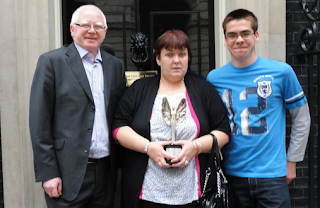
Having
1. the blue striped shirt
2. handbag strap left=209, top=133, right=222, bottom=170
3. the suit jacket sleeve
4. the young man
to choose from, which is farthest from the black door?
handbag strap left=209, top=133, right=222, bottom=170

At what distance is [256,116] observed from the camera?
2266 mm

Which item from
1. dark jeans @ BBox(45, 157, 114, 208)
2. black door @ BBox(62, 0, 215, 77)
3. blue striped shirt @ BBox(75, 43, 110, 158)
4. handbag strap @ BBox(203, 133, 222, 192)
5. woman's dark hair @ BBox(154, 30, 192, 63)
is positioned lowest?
dark jeans @ BBox(45, 157, 114, 208)

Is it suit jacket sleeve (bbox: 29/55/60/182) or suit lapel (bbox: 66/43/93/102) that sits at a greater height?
suit lapel (bbox: 66/43/93/102)

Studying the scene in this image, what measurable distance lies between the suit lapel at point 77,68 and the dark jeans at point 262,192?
1234 millimetres

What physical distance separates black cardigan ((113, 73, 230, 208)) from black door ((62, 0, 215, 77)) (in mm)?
1377

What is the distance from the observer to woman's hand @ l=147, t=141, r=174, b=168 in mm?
2098

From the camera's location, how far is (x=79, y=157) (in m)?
2.28

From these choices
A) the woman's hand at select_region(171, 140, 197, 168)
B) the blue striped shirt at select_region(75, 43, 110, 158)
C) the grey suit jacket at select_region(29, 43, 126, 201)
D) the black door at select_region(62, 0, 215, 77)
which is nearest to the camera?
the woman's hand at select_region(171, 140, 197, 168)

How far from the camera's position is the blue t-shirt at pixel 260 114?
2.27m

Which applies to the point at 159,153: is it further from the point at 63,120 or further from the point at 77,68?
the point at 77,68

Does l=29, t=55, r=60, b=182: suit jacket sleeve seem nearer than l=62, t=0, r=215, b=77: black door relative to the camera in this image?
Yes

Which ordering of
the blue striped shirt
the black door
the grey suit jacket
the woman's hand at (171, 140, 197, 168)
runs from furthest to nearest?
the black door
the blue striped shirt
the grey suit jacket
the woman's hand at (171, 140, 197, 168)

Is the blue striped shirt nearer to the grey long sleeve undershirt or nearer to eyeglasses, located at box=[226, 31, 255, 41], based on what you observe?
eyeglasses, located at box=[226, 31, 255, 41]

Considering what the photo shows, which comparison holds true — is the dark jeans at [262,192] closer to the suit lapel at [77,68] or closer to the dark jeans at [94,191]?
the dark jeans at [94,191]
